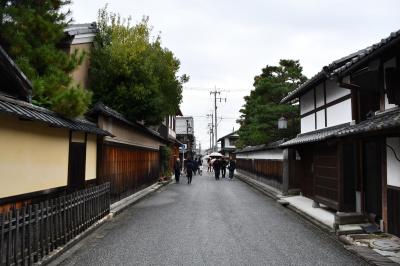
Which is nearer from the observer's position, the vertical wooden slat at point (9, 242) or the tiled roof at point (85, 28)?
the vertical wooden slat at point (9, 242)

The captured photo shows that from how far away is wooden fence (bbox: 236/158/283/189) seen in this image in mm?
22641

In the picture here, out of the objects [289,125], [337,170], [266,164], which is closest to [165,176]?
[266,164]

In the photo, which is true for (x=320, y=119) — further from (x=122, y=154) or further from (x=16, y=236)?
(x=16, y=236)

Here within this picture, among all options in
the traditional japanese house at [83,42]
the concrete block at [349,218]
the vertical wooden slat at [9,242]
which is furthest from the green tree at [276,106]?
the vertical wooden slat at [9,242]

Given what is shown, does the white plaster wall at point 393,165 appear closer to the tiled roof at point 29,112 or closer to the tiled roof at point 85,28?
the tiled roof at point 29,112

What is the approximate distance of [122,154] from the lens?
18.1 m

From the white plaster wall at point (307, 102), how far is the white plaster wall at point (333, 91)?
2.31 metres

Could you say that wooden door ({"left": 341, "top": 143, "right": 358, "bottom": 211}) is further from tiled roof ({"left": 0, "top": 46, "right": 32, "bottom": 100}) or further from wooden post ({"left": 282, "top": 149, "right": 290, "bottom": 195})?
tiled roof ({"left": 0, "top": 46, "right": 32, "bottom": 100})

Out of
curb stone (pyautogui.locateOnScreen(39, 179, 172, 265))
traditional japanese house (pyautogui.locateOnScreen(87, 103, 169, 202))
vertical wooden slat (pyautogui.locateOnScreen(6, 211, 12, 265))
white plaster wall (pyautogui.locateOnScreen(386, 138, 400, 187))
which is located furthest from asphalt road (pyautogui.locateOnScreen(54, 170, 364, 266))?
traditional japanese house (pyautogui.locateOnScreen(87, 103, 169, 202))

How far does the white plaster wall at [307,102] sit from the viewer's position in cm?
1788

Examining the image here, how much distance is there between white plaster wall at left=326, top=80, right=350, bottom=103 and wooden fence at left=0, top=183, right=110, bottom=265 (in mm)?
9342

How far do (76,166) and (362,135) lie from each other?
27.6 feet

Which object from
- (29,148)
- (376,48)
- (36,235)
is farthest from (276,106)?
(36,235)

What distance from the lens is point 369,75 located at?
10.9m
